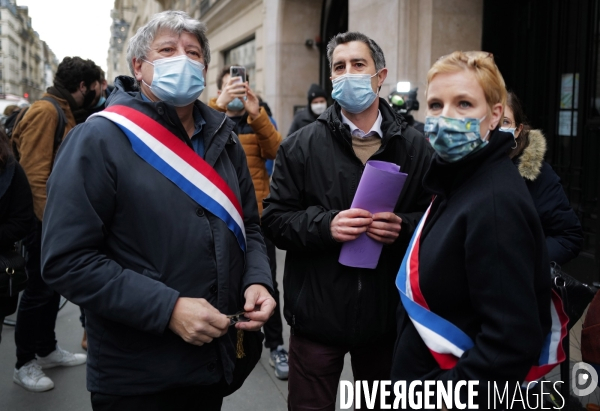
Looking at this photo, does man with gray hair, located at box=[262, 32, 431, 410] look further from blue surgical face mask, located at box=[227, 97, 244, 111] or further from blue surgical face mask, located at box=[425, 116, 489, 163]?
blue surgical face mask, located at box=[227, 97, 244, 111]

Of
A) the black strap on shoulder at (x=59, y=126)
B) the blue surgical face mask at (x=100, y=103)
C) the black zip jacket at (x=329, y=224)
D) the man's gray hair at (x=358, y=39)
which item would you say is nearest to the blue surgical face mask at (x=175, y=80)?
the black zip jacket at (x=329, y=224)

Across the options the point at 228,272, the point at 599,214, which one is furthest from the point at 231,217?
the point at 599,214

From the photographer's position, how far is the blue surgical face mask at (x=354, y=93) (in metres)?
2.71

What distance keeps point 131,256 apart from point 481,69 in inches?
49.6

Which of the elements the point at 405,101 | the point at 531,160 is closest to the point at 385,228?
the point at 531,160

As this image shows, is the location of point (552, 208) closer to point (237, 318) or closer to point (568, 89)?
point (237, 318)

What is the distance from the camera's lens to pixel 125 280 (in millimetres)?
1872

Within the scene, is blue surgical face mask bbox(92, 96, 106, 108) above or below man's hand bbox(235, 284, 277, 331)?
above

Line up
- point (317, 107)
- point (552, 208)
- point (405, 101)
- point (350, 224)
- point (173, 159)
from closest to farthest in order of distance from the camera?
point (173, 159), point (350, 224), point (552, 208), point (405, 101), point (317, 107)

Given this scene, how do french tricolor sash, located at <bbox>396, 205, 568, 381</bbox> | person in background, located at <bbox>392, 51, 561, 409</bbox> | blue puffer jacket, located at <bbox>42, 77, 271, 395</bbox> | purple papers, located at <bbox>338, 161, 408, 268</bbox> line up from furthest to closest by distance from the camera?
purple papers, located at <bbox>338, 161, 408, 268</bbox> < blue puffer jacket, located at <bbox>42, 77, 271, 395</bbox> < french tricolor sash, located at <bbox>396, 205, 568, 381</bbox> < person in background, located at <bbox>392, 51, 561, 409</bbox>

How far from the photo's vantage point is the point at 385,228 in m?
2.48

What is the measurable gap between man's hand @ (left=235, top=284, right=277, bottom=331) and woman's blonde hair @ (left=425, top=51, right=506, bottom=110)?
1.01m

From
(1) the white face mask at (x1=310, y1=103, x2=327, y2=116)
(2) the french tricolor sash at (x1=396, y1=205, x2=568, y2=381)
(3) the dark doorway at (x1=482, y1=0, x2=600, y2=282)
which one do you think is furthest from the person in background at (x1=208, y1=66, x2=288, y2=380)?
(3) the dark doorway at (x1=482, y1=0, x2=600, y2=282)

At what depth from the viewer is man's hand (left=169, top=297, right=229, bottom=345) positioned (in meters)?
1.89
